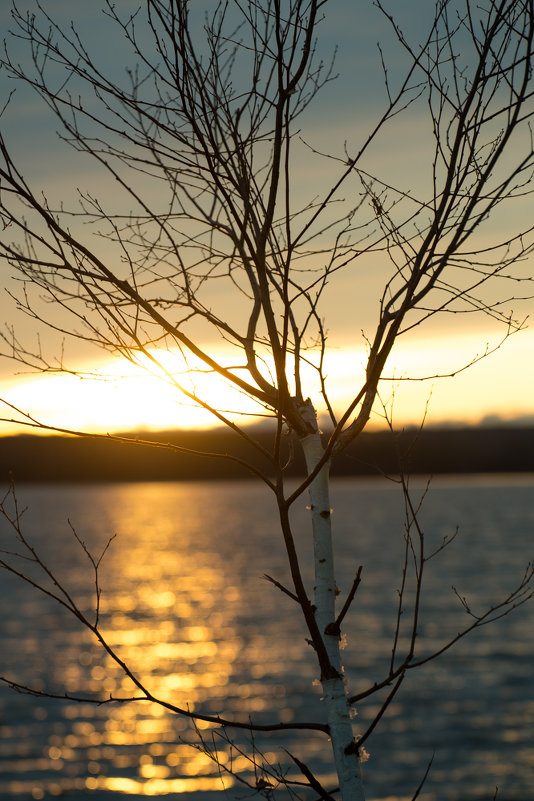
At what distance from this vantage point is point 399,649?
43.8 meters

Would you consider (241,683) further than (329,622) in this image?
Yes

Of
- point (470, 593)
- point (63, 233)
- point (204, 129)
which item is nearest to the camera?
point (63, 233)

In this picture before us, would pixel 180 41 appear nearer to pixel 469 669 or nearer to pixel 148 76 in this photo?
pixel 148 76

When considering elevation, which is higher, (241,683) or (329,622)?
(329,622)

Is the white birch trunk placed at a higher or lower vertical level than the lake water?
higher

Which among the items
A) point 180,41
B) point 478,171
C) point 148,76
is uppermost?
point 148,76

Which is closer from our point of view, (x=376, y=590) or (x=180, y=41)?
(x=180, y=41)

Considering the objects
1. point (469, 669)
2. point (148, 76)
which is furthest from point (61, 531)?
point (148, 76)

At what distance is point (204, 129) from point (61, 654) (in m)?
46.0

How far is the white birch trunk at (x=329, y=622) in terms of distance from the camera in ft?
10.6

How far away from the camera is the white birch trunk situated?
3.22 meters

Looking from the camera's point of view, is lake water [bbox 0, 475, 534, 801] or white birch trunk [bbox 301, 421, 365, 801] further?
lake water [bbox 0, 475, 534, 801]

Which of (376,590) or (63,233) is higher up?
(63,233)

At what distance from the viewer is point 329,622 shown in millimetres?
3449
